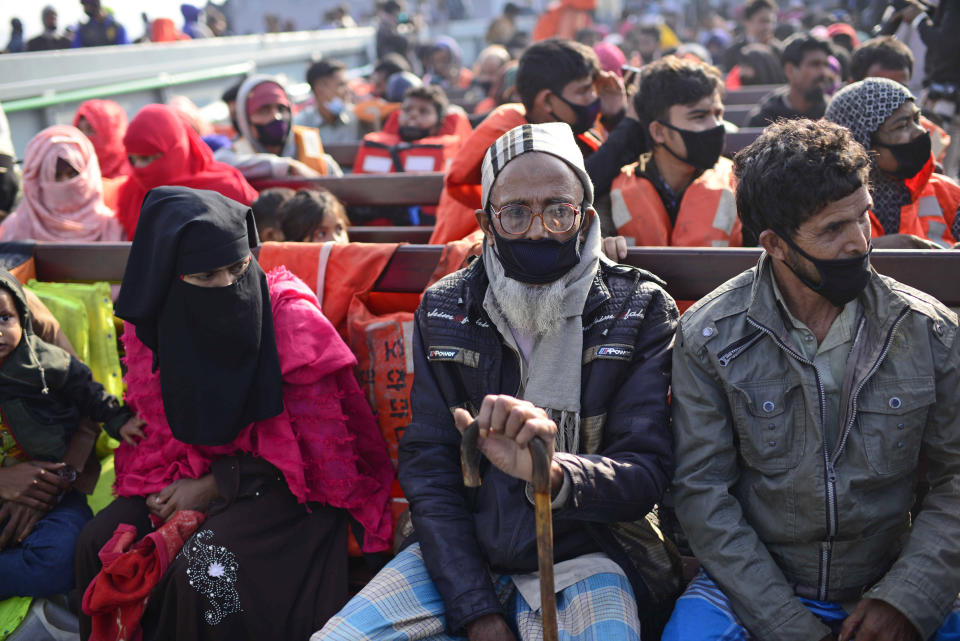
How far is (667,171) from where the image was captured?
12.4ft

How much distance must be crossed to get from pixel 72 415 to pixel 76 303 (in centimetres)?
60

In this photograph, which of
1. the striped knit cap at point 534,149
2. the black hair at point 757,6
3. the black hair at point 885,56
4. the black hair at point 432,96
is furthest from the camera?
the black hair at point 757,6

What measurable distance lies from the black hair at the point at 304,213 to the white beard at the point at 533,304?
5.83 ft

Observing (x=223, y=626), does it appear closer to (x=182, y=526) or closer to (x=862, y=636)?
(x=182, y=526)

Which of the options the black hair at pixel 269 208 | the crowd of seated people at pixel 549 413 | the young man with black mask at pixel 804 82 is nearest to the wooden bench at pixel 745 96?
the young man with black mask at pixel 804 82

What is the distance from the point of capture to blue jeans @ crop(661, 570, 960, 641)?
2.19 meters

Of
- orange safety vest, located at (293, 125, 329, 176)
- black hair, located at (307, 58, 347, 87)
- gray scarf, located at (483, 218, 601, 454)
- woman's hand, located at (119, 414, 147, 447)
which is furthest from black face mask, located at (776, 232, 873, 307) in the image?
black hair, located at (307, 58, 347, 87)

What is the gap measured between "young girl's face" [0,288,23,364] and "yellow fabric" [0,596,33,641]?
0.86 m

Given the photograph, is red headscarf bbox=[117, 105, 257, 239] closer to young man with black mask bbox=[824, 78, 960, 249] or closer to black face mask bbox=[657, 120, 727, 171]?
black face mask bbox=[657, 120, 727, 171]

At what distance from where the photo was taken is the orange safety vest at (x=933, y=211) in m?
3.70

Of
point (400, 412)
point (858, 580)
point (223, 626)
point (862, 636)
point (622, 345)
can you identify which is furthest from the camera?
point (400, 412)

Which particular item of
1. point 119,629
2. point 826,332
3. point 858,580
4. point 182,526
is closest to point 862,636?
point 858,580

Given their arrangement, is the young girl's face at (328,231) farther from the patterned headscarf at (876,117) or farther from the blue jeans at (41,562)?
the patterned headscarf at (876,117)

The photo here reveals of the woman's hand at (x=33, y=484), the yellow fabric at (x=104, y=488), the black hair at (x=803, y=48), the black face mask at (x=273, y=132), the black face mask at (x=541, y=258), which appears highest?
the black hair at (x=803, y=48)
